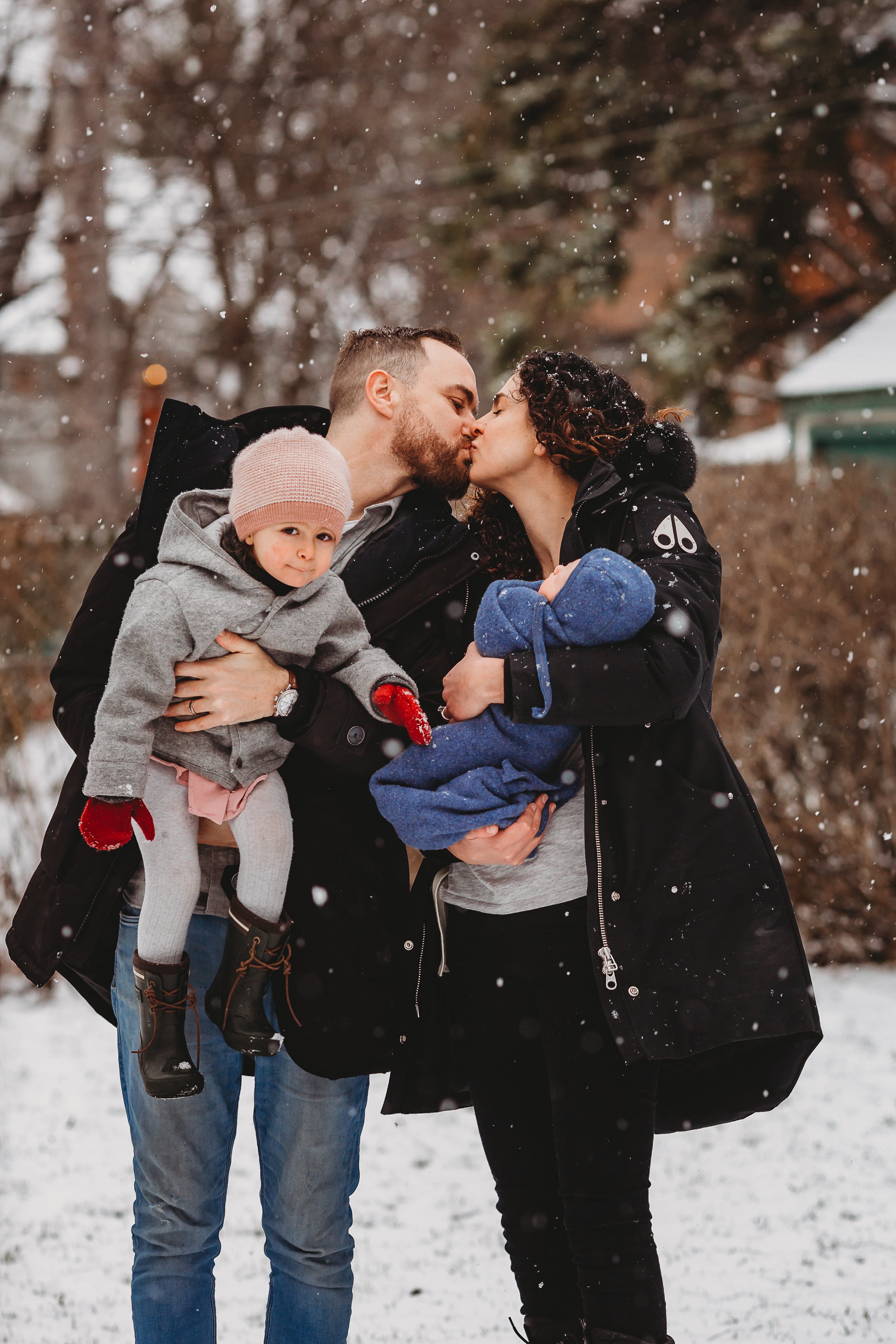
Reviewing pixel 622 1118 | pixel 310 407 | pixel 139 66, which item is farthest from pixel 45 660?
pixel 139 66

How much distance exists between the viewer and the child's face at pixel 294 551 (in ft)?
7.06

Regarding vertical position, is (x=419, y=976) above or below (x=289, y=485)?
below

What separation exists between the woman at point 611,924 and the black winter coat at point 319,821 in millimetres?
153

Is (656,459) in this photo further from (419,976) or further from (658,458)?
(419,976)

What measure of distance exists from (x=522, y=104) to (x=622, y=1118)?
12602 millimetres

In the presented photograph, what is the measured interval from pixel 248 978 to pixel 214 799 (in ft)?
1.18

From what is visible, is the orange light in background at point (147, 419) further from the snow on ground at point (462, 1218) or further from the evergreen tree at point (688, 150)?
the evergreen tree at point (688, 150)

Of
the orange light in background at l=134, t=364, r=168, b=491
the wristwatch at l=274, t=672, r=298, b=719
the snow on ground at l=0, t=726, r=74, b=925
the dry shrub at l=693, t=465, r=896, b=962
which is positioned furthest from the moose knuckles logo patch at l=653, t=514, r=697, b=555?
the snow on ground at l=0, t=726, r=74, b=925

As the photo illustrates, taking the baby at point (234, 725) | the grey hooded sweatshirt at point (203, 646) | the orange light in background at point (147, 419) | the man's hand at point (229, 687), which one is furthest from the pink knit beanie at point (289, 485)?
the orange light in background at point (147, 419)

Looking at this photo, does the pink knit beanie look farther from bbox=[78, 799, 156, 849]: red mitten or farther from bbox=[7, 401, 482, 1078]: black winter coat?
bbox=[78, 799, 156, 849]: red mitten

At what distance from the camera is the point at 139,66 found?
49.6 ft

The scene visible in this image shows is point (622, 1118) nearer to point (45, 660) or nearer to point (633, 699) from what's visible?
point (633, 699)

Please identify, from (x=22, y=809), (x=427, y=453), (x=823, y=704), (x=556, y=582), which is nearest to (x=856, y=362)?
(x=823, y=704)

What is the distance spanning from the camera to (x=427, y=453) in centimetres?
263
